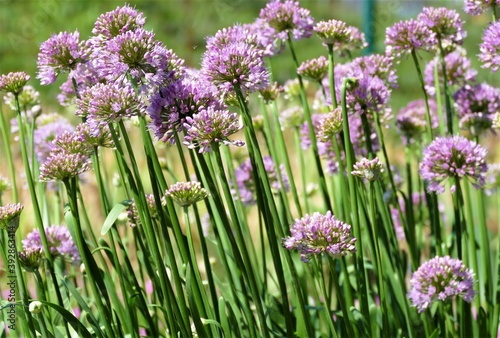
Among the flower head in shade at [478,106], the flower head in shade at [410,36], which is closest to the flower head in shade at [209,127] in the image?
the flower head in shade at [410,36]

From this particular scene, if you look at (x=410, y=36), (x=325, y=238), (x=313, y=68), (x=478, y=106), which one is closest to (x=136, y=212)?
(x=325, y=238)

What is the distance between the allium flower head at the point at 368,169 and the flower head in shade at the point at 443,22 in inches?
22.7

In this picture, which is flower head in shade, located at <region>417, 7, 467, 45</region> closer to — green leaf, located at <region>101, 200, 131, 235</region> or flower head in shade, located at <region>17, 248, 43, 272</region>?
green leaf, located at <region>101, 200, 131, 235</region>

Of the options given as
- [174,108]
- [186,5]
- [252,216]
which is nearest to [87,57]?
[174,108]

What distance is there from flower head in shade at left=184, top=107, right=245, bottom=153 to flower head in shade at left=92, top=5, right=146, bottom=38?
22 centimetres

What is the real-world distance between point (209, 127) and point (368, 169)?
34cm

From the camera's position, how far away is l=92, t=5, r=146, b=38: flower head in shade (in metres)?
1.29

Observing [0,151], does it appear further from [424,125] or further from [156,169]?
[156,169]

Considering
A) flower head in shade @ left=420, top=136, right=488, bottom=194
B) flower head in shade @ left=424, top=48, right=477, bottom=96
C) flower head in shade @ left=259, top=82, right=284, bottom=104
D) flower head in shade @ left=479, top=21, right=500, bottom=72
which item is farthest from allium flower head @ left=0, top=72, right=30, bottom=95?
flower head in shade @ left=424, top=48, right=477, bottom=96

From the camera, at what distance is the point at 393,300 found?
183cm

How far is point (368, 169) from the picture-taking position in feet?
4.43

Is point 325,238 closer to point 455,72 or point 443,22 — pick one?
point 443,22

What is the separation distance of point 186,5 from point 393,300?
307 inches

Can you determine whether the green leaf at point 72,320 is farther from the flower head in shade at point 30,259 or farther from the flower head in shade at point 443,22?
the flower head in shade at point 443,22
